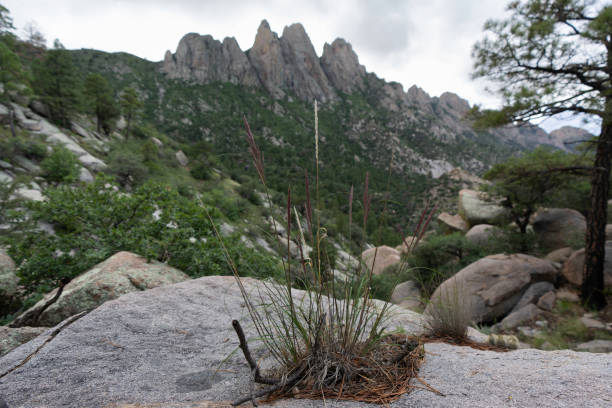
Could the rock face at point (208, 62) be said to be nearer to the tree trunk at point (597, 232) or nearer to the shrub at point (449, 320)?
the tree trunk at point (597, 232)

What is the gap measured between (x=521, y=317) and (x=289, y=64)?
89.7 meters

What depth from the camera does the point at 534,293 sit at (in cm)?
597

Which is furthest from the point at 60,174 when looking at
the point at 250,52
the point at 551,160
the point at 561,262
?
the point at 250,52

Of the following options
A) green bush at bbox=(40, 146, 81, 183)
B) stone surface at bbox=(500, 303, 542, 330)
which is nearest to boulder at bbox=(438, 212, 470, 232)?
stone surface at bbox=(500, 303, 542, 330)

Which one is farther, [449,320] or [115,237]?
[115,237]

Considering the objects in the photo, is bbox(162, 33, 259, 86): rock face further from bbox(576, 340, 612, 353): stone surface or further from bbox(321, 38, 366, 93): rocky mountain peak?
bbox(576, 340, 612, 353): stone surface

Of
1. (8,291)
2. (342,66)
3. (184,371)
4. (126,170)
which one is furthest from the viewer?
(342,66)

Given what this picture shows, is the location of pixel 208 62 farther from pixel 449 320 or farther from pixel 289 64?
pixel 449 320

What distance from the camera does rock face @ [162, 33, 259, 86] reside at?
68.7 meters

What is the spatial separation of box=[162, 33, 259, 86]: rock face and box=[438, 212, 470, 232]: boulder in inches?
2642

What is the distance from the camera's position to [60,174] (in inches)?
437

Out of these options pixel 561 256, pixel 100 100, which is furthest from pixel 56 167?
pixel 100 100

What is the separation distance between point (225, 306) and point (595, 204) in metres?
7.38

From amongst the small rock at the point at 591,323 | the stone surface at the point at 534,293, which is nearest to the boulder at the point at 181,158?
the stone surface at the point at 534,293
